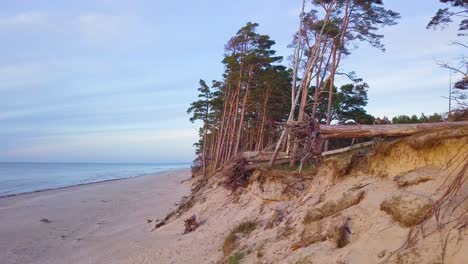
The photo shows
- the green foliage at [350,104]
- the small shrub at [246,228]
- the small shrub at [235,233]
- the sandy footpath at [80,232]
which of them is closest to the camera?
the small shrub at [235,233]

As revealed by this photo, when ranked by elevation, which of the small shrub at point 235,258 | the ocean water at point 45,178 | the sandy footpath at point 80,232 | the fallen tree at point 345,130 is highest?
the fallen tree at point 345,130

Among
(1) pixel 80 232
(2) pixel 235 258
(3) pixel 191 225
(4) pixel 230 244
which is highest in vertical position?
(2) pixel 235 258

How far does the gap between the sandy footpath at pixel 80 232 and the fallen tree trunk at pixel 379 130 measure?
6.47m

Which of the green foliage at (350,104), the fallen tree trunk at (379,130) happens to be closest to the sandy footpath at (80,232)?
the fallen tree trunk at (379,130)

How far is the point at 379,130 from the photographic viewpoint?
834 centimetres

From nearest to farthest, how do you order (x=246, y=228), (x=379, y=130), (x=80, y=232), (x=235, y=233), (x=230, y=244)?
(x=379, y=130), (x=230, y=244), (x=235, y=233), (x=246, y=228), (x=80, y=232)

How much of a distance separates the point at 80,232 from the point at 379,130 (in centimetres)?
1553

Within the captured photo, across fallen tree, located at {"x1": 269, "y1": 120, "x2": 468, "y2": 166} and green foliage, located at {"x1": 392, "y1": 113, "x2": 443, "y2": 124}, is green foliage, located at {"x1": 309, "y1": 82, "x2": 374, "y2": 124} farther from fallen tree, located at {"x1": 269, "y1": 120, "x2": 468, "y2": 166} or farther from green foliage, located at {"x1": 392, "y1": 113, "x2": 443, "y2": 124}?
fallen tree, located at {"x1": 269, "y1": 120, "x2": 468, "y2": 166}

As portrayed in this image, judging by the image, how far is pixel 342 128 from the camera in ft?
28.6

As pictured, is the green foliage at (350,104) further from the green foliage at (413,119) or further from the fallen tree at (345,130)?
the fallen tree at (345,130)

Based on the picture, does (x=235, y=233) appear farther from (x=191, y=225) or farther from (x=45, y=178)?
(x=45, y=178)

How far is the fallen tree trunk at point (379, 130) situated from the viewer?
25.5 feet

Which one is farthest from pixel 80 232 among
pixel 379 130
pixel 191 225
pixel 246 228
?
pixel 379 130

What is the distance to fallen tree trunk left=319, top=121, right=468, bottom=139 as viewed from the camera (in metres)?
7.76
